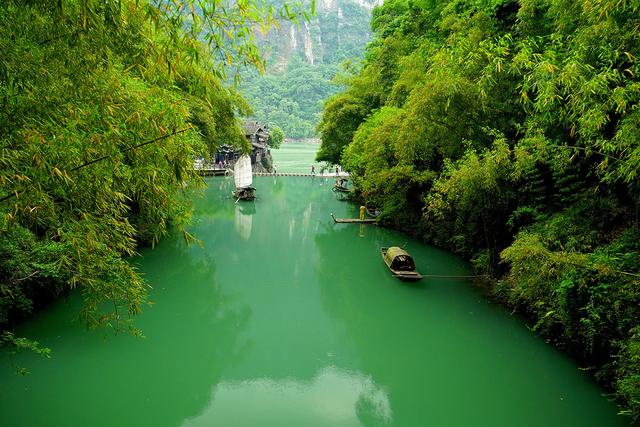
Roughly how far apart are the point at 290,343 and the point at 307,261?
17.9 ft

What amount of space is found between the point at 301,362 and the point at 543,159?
213 inches

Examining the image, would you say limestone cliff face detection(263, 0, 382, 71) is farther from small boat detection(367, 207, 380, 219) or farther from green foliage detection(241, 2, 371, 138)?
small boat detection(367, 207, 380, 219)

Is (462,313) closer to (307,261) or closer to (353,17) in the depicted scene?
(307,261)

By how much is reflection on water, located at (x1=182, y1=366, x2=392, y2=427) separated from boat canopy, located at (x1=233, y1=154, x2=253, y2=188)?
18.0 metres

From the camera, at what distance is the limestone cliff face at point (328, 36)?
126 m

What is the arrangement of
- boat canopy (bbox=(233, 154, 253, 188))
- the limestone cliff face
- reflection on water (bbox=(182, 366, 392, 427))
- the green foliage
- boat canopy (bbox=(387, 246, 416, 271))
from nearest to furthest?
1. reflection on water (bbox=(182, 366, 392, 427))
2. boat canopy (bbox=(387, 246, 416, 271))
3. boat canopy (bbox=(233, 154, 253, 188))
4. the green foliage
5. the limestone cliff face

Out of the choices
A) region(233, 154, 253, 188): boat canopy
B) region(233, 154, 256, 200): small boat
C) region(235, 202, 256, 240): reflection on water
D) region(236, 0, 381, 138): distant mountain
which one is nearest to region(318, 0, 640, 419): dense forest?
region(235, 202, 256, 240): reflection on water

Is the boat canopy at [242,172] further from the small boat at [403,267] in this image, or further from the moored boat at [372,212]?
the small boat at [403,267]

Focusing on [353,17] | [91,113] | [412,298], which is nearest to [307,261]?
[412,298]

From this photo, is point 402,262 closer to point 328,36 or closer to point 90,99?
point 90,99

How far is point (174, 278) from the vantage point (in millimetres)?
11234

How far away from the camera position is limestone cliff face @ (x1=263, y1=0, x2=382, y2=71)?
126 metres

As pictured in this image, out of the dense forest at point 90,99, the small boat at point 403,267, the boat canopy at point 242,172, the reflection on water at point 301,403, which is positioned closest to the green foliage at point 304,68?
the boat canopy at point 242,172

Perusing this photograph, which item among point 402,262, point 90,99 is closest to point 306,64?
point 402,262
